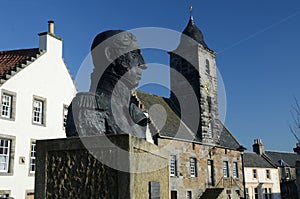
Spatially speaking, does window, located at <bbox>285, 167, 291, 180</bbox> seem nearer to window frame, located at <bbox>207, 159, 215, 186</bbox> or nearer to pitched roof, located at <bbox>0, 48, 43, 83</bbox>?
window frame, located at <bbox>207, 159, 215, 186</bbox>

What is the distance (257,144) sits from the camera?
52.9m

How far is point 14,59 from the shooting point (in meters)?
20.6

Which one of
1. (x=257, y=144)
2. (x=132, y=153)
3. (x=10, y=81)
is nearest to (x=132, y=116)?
(x=132, y=153)

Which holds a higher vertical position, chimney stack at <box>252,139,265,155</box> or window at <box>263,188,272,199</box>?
chimney stack at <box>252,139,265,155</box>

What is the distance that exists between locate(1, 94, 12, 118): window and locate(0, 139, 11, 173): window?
50.3 inches

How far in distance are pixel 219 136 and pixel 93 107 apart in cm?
3066

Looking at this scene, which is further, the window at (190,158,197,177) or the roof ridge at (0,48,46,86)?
the window at (190,158,197,177)

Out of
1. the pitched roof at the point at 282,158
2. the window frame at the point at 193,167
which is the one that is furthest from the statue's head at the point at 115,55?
the pitched roof at the point at 282,158

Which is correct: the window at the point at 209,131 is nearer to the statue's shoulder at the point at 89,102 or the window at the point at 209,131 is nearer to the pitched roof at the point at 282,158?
the pitched roof at the point at 282,158

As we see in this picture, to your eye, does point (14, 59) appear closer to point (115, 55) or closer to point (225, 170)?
point (115, 55)

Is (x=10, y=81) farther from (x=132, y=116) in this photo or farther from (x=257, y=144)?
(x=257, y=144)

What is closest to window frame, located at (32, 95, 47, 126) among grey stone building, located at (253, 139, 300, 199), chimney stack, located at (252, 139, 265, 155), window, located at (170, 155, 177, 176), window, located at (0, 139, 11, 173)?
window, located at (0, 139, 11, 173)

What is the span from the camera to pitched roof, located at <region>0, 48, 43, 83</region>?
18.1m

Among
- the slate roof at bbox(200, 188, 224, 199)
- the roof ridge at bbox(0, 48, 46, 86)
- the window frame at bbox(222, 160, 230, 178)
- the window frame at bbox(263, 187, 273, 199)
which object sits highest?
the roof ridge at bbox(0, 48, 46, 86)
